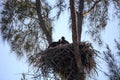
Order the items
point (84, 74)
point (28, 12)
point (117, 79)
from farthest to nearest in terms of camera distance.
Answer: point (28, 12)
point (117, 79)
point (84, 74)

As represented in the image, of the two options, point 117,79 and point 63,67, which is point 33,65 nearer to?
point 63,67

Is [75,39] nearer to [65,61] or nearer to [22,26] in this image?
[65,61]

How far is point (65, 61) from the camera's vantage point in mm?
8117

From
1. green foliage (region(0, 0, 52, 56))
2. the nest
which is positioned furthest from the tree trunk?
green foliage (region(0, 0, 52, 56))

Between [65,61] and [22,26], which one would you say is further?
[22,26]

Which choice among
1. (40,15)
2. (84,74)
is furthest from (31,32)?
(84,74)

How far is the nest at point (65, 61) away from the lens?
807 cm

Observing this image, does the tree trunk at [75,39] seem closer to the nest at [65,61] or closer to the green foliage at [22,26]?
the nest at [65,61]

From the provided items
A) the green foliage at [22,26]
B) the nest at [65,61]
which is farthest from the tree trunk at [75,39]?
the green foliage at [22,26]

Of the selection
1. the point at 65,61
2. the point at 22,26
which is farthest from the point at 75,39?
the point at 22,26

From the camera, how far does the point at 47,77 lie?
796 cm

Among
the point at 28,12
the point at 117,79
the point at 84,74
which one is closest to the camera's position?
the point at 84,74

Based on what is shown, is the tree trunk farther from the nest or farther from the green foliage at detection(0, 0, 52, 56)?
the green foliage at detection(0, 0, 52, 56)

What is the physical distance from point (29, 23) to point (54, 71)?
2.72 metres
